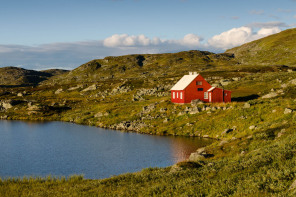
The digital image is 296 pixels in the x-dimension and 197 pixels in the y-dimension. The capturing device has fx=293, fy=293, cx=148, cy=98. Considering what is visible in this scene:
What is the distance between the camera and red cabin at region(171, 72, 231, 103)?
73.8 meters

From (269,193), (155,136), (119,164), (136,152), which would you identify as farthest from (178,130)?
(269,193)

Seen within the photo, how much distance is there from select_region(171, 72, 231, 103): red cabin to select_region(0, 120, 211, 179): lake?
20.4 metres

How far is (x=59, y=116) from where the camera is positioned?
96.0m

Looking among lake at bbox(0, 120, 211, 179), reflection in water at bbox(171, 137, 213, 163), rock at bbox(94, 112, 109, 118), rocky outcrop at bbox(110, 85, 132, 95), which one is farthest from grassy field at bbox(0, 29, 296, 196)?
lake at bbox(0, 120, 211, 179)

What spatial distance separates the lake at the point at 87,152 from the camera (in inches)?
1459

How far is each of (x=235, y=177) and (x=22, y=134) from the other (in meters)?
61.5

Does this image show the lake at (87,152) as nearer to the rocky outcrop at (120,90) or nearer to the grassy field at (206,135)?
the grassy field at (206,135)

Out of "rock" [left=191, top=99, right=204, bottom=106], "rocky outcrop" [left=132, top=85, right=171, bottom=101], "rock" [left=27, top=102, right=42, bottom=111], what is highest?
"rocky outcrop" [left=132, top=85, right=171, bottom=101]

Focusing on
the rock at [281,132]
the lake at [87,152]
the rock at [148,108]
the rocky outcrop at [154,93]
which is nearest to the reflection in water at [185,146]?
the lake at [87,152]

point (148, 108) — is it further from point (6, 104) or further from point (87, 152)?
point (6, 104)

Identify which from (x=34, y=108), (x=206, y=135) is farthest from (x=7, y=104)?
(x=206, y=135)

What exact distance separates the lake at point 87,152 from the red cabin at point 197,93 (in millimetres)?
20445

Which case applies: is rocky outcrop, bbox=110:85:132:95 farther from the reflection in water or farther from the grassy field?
the reflection in water

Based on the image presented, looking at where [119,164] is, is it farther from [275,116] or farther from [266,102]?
[266,102]
